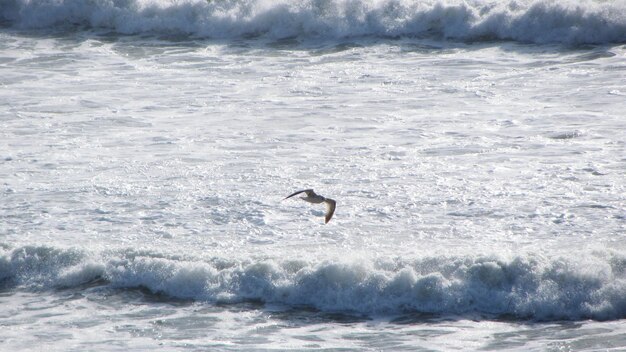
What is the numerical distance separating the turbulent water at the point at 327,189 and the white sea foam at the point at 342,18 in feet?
0.26

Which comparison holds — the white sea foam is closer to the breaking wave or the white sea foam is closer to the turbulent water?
the turbulent water

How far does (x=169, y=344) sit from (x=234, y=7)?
13086 millimetres

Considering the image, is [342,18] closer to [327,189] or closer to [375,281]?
[327,189]

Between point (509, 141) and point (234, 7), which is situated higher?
point (234, 7)

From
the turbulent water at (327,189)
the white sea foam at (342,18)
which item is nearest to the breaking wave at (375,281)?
the turbulent water at (327,189)

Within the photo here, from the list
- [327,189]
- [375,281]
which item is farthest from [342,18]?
[375,281]

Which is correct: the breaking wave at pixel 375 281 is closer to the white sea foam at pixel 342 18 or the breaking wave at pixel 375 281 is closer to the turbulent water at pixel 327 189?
the turbulent water at pixel 327 189

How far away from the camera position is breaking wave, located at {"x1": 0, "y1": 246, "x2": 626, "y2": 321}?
7.22m

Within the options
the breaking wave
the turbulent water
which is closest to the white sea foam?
the turbulent water

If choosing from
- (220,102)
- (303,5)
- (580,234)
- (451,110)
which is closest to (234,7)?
(303,5)

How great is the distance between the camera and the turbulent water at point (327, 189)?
7152mm

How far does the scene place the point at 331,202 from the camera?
7297 millimetres

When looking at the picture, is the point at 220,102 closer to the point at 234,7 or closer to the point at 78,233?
the point at 78,233

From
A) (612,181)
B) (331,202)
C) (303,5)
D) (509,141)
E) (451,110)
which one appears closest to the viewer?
(331,202)
